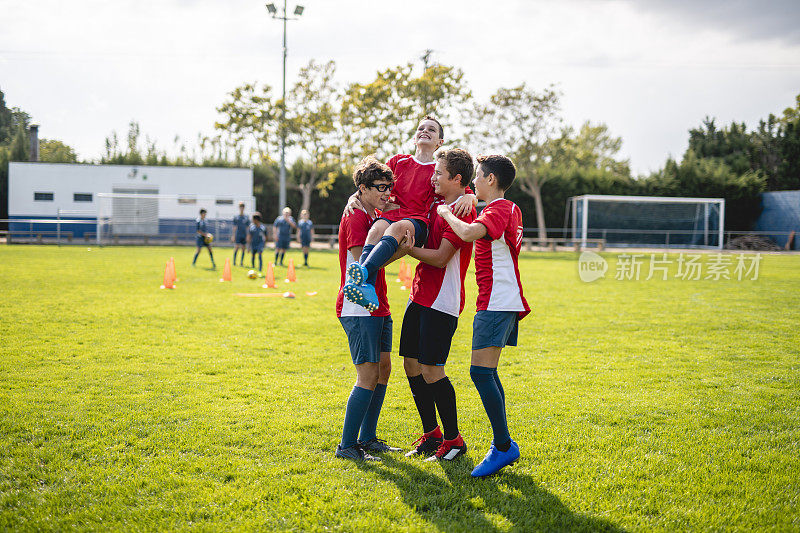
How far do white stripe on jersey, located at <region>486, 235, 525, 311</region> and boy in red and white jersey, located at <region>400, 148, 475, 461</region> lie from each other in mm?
237

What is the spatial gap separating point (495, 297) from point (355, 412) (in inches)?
47.2

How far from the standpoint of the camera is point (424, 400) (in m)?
4.18

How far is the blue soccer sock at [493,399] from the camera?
3.75 m

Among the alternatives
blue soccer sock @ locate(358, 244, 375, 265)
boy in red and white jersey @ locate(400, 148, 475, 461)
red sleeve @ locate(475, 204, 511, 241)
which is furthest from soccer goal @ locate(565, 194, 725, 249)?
blue soccer sock @ locate(358, 244, 375, 265)

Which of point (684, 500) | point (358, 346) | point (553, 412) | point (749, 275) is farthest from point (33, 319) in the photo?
point (749, 275)

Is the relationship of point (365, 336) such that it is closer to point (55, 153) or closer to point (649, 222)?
point (649, 222)

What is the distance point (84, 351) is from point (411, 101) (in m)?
30.5

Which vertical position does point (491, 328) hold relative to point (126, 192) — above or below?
below

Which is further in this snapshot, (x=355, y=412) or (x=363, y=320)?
(x=355, y=412)

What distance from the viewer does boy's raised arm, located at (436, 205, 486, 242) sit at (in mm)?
3561

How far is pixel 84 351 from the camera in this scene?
6.90m

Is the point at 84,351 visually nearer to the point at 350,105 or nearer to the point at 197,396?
the point at 197,396
